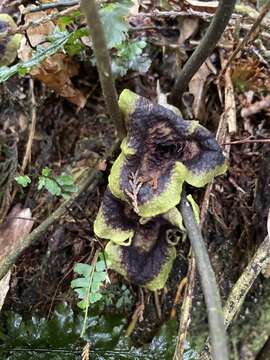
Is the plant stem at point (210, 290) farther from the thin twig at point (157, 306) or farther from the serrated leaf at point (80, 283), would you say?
the thin twig at point (157, 306)

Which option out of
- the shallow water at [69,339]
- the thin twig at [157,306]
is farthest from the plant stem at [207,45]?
the shallow water at [69,339]

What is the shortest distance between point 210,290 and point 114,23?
675 millimetres

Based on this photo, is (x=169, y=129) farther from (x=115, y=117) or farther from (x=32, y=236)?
(x=32, y=236)

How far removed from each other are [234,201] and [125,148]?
1.80 ft

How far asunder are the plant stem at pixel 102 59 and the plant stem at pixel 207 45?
0.24 m

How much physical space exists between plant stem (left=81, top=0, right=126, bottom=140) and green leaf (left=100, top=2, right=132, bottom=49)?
93 millimetres

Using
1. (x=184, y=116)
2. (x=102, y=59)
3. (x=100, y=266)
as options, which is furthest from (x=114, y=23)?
(x=100, y=266)

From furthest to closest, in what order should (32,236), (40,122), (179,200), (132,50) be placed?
(40,122) < (132,50) < (32,236) < (179,200)

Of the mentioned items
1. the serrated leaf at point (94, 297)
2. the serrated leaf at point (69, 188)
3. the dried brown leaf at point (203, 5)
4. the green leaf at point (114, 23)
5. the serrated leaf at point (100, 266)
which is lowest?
the serrated leaf at point (94, 297)

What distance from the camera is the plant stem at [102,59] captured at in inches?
41.2

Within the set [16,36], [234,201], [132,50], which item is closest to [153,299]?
[234,201]

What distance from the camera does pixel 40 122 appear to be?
1.94 metres

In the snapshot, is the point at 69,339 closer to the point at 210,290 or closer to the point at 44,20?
the point at 210,290

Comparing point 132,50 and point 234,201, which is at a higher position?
point 132,50
